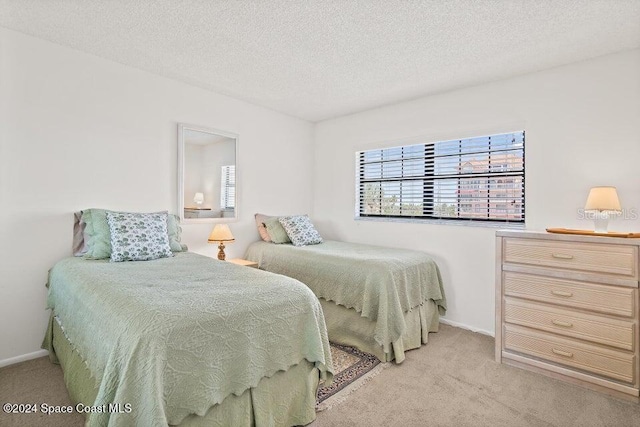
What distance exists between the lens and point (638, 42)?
228 centimetres

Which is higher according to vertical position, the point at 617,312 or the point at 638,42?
the point at 638,42

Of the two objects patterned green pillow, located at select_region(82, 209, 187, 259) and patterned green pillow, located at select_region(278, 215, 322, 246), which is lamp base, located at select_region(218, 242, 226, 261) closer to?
patterned green pillow, located at select_region(278, 215, 322, 246)

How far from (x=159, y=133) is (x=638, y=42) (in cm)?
392

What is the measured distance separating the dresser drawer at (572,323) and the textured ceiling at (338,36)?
75.5 inches

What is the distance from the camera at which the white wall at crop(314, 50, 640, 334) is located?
7.89ft

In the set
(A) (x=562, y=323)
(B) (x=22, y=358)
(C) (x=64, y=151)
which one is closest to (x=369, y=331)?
(A) (x=562, y=323)

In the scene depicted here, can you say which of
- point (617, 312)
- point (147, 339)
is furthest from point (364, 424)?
point (617, 312)

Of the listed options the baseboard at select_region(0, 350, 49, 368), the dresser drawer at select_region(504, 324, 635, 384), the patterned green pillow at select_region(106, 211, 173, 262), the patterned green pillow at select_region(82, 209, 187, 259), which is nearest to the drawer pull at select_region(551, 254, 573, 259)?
the dresser drawer at select_region(504, 324, 635, 384)

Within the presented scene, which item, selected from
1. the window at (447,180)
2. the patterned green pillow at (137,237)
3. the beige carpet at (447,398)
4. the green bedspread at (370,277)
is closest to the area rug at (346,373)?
the beige carpet at (447,398)

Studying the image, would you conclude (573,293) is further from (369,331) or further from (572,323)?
(369,331)

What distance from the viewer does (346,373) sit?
2.25 meters

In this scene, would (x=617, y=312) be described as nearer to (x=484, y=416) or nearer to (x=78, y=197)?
(x=484, y=416)

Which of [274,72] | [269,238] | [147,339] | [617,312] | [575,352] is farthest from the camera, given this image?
[269,238]

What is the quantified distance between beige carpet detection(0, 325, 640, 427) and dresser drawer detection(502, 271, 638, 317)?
54 cm
